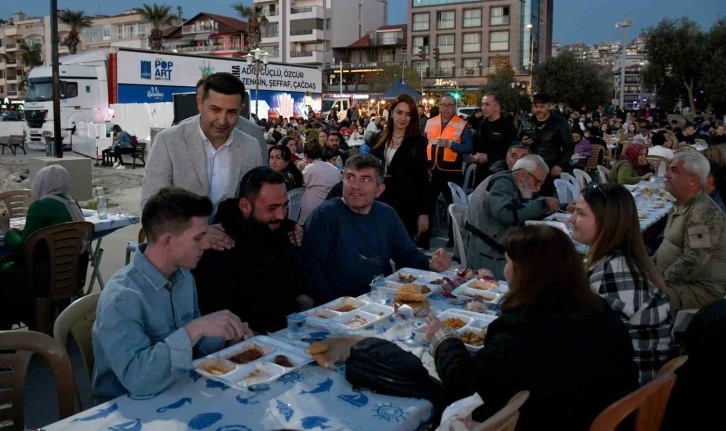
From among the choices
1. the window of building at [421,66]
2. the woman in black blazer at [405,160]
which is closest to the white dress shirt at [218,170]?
the woman in black blazer at [405,160]

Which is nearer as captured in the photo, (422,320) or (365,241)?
(422,320)

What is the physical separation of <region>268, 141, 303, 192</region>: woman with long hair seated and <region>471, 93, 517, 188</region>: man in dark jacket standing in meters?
2.45

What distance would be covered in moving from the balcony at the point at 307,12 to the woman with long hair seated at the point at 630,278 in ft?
216

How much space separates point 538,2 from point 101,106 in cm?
5708

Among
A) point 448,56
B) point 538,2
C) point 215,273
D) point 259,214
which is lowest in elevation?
point 215,273

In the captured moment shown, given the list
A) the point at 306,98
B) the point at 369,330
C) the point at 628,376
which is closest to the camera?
the point at 628,376

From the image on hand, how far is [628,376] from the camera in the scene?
7.11 feet

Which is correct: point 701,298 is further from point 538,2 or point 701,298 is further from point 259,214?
point 538,2

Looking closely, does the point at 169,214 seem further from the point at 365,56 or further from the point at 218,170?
the point at 365,56

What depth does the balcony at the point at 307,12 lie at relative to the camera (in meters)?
65.4

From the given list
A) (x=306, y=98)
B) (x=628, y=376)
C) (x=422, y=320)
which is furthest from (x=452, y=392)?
(x=306, y=98)

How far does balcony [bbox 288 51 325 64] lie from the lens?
66.5m

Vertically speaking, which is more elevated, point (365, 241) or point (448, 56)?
point (448, 56)

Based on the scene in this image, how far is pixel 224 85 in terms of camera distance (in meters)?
3.36
